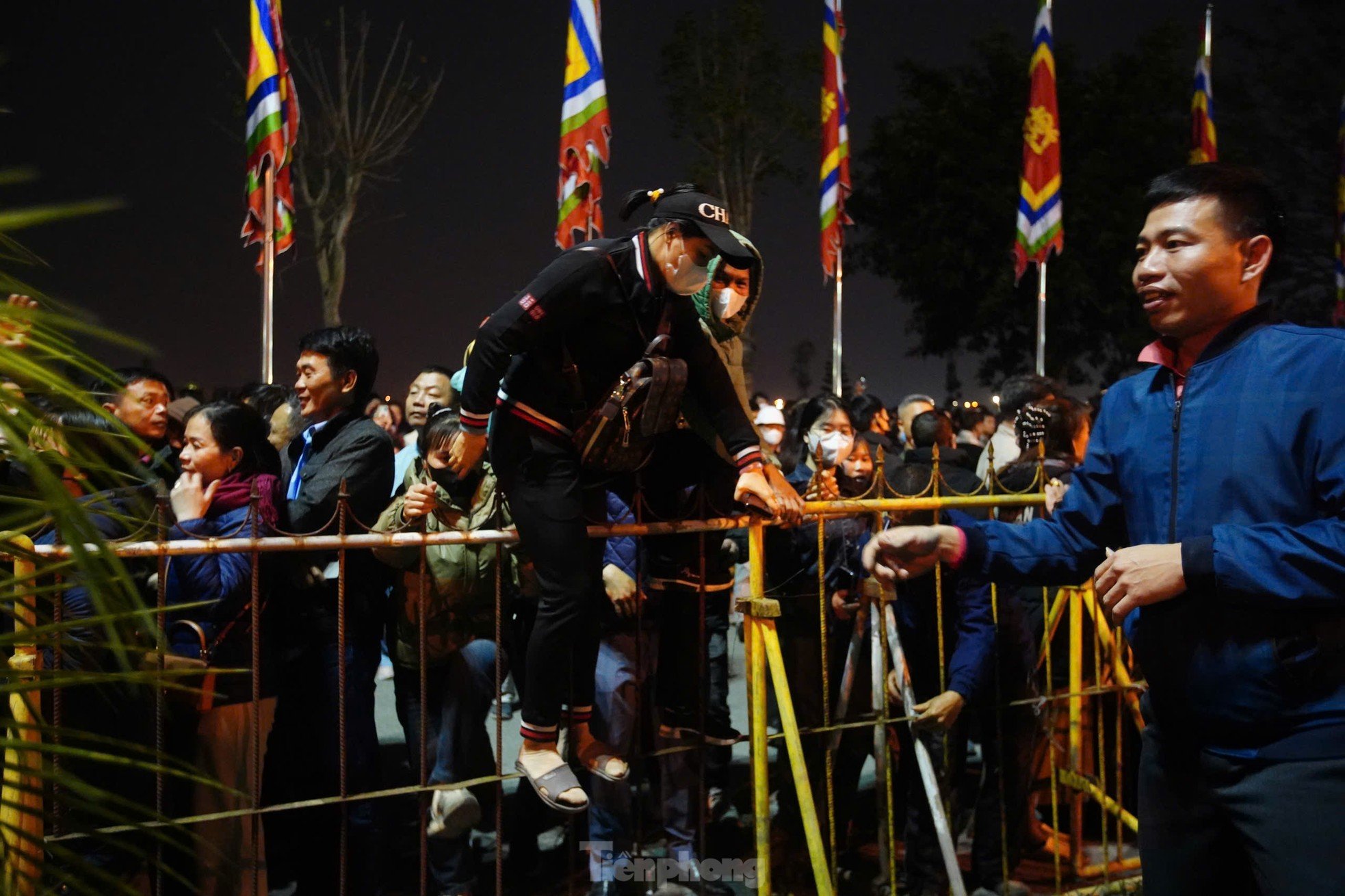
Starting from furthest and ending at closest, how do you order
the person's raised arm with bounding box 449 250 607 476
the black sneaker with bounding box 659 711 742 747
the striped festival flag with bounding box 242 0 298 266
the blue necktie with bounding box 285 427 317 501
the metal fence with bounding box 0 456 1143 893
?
the striped festival flag with bounding box 242 0 298 266 < the blue necktie with bounding box 285 427 317 501 < the black sneaker with bounding box 659 711 742 747 < the person's raised arm with bounding box 449 250 607 476 < the metal fence with bounding box 0 456 1143 893

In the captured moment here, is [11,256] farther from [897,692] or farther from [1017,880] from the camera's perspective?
[1017,880]

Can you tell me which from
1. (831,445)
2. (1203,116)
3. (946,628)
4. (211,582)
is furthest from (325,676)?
(1203,116)

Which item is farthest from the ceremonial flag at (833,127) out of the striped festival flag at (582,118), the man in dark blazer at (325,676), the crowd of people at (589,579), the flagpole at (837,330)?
the man in dark blazer at (325,676)

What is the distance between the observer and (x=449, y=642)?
4051 mm

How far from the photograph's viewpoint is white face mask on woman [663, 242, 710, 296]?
2.95 meters

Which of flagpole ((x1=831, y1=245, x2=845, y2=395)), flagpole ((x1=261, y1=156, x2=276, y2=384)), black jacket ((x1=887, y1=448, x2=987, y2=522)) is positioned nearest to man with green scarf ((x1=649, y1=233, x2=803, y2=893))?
black jacket ((x1=887, y1=448, x2=987, y2=522))

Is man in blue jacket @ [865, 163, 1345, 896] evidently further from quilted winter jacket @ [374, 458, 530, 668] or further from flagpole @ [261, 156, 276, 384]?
flagpole @ [261, 156, 276, 384]

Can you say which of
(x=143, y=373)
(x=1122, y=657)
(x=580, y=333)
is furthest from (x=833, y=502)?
(x=143, y=373)

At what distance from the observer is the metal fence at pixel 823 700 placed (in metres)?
2.62

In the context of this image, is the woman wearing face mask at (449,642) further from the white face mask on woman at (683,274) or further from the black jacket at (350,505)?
the white face mask on woman at (683,274)

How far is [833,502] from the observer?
331 centimetres

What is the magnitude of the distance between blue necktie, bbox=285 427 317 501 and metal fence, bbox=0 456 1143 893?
0.47 m

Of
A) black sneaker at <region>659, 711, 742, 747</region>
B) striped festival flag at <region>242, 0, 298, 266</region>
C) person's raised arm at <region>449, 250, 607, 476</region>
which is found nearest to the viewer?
person's raised arm at <region>449, 250, 607, 476</region>

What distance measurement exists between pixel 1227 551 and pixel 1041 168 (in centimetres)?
1208
